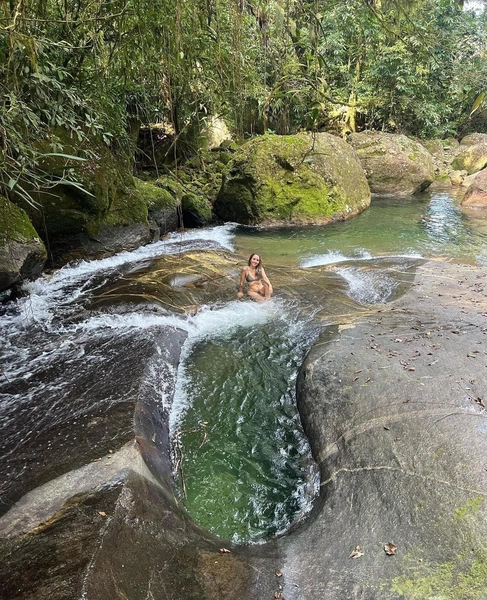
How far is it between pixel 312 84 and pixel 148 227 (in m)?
8.02

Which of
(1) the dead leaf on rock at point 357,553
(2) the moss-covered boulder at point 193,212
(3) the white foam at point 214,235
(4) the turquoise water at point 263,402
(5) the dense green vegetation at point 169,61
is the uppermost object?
(5) the dense green vegetation at point 169,61

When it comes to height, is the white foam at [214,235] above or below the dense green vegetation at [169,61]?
below

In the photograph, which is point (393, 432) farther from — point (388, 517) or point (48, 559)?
point (48, 559)

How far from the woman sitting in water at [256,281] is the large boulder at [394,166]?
11369 millimetres

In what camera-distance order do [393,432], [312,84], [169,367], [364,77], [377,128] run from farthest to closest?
[377,128] < [364,77] < [169,367] < [393,432] < [312,84]

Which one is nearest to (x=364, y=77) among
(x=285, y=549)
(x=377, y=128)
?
(x=377, y=128)

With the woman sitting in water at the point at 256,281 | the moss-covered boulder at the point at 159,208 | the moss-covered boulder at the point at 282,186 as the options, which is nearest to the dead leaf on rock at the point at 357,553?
the woman sitting in water at the point at 256,281

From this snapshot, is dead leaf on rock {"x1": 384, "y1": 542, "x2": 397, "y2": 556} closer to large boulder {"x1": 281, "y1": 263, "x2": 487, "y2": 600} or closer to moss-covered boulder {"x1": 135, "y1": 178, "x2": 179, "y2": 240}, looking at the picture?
large boulder {"x1": 281, "y1": 263, "x2": 487, "y2": 600}

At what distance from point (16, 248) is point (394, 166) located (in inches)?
571

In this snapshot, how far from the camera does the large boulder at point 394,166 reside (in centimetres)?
1653

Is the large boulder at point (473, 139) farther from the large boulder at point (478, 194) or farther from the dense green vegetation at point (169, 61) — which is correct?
the large boulder at point (478, 194)

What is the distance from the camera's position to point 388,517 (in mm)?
2912

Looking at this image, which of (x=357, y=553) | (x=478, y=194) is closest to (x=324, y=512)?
(x=357, y=553)

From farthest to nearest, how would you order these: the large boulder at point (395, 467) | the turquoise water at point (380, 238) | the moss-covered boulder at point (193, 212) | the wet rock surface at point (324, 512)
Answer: the moss-covered boulder at point (193, 212) → the turquoise water at point (380, 238) → the large boulder at point (395, 467) → the wet rock surface at point (324, 512)
